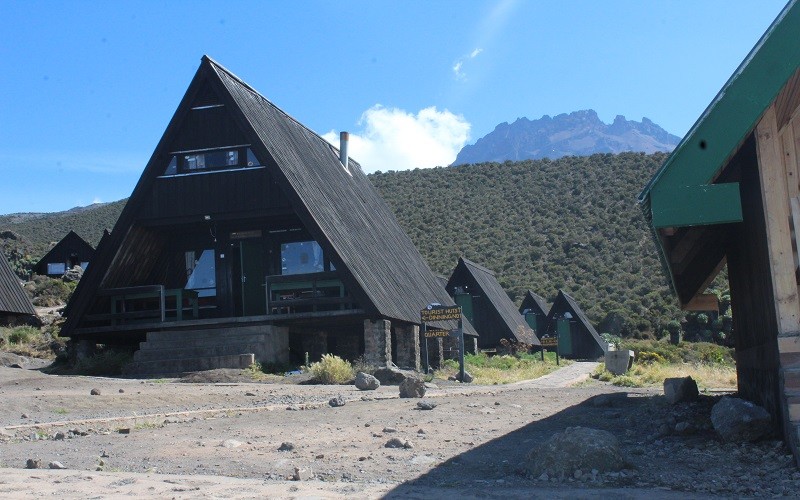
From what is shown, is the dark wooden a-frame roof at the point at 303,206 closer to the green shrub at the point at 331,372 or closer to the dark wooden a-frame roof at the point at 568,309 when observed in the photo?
the green shrub at the point at 331,372

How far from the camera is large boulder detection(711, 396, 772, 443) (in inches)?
342

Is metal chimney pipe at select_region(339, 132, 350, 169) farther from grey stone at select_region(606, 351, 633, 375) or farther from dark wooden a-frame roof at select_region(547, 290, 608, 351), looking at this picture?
dark wooden a-frame roof at select_region(547, 290, 608, 351)

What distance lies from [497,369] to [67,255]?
40.0 meters

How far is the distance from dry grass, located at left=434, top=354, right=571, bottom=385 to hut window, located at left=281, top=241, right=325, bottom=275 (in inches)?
158

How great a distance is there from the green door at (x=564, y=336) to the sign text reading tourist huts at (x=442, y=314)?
83.7 feet

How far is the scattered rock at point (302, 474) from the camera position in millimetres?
7051

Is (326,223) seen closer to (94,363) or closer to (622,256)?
(94,363)

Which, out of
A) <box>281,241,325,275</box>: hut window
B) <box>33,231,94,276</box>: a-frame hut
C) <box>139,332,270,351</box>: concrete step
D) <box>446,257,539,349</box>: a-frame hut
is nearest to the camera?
<box>139,332,270,351</box>: concrete step

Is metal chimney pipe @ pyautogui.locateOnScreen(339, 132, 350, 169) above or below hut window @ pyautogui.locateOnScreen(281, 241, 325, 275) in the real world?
above

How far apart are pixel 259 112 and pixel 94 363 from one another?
7515mm

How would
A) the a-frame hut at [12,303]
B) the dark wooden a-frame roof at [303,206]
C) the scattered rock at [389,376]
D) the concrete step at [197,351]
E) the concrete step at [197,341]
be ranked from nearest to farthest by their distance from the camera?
the scattered rock at [389,376]
the concrete step at [197,351]
the concrete step at [197,341]
the dark wooden a-frame roof at [303,206]
the a-frame hut at [12,303]

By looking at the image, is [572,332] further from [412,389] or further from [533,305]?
[412,389]

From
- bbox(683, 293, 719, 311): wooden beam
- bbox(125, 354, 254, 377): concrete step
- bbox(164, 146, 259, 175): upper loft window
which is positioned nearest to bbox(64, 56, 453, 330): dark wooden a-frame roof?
bbox(164, 146, 259, 175): upper loft window

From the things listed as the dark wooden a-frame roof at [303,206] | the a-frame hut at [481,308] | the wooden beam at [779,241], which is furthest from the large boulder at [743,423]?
the a-frame hut at [481,308]
